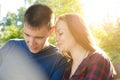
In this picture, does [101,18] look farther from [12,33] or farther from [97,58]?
[97,58]

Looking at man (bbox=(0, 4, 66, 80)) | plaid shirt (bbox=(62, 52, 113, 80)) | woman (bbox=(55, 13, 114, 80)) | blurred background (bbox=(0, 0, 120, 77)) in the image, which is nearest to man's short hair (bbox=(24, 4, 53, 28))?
man (bbox=(0, 4, 66, 80))

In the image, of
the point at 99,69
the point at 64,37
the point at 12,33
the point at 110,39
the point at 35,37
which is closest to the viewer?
the point at 99,69

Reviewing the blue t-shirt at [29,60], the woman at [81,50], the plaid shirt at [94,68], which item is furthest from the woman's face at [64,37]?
the blue t-shirt at [29,60]

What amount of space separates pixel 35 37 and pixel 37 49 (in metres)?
0.11

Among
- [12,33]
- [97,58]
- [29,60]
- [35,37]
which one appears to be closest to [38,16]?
[35,37]

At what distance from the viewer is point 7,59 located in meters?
2.54

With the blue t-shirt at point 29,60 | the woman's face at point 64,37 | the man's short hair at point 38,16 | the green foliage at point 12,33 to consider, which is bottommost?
the green foliage at point 12,33

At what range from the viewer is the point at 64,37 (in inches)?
84.9

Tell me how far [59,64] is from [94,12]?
6.37 meters

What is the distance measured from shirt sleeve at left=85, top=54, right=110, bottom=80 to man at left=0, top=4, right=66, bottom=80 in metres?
0.37

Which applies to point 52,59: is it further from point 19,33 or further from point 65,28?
point 19,33

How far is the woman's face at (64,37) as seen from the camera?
2.15 metres

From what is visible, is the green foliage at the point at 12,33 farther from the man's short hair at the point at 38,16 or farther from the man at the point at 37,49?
the man's short hair at the point at 38,16

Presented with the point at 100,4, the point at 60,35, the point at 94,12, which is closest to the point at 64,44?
the point at 60,35
